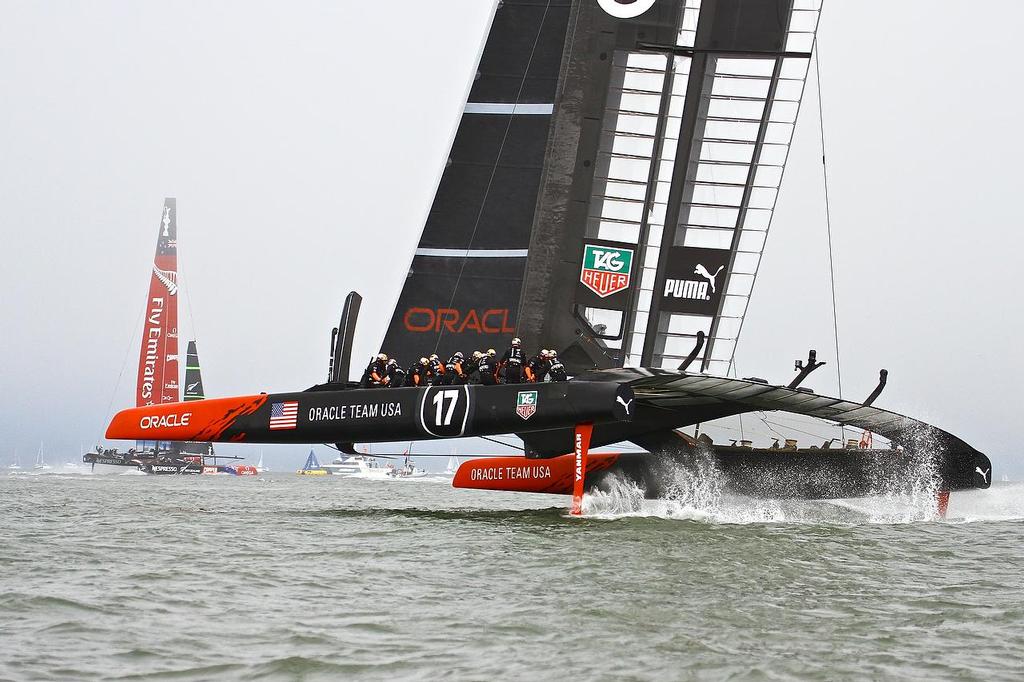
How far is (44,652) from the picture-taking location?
12.7 feet

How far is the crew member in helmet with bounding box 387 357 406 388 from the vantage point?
10.1m

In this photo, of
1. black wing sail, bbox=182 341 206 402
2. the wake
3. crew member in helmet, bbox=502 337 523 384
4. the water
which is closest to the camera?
the water

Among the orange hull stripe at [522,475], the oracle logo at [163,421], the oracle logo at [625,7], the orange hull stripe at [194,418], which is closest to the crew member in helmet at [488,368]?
the orange hull stripe at [522,475]

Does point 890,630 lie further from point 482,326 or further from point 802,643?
point 482,326

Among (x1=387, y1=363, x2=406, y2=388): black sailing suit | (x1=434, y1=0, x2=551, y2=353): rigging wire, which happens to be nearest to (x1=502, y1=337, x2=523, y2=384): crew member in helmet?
(x1=387, y1=363, x2=406, y2=388): black sailing suit

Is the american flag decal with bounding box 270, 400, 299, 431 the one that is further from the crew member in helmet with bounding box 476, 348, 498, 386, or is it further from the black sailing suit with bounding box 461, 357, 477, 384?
the crew member in helmet with bounding box 476, 348, 498, 386

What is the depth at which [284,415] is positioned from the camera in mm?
9844

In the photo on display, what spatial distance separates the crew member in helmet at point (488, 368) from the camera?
375 inches

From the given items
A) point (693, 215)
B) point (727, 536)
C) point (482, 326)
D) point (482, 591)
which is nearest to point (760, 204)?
point (693, 215)

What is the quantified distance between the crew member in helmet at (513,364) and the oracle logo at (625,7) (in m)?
3.25

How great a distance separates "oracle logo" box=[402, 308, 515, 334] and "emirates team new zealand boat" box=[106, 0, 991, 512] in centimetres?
1

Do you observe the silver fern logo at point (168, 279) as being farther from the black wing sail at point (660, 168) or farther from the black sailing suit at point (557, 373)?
the black sailing suit at point (557, 373)

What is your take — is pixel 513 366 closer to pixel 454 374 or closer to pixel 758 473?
pixel 454 374

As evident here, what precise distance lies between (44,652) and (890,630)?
118 inches
